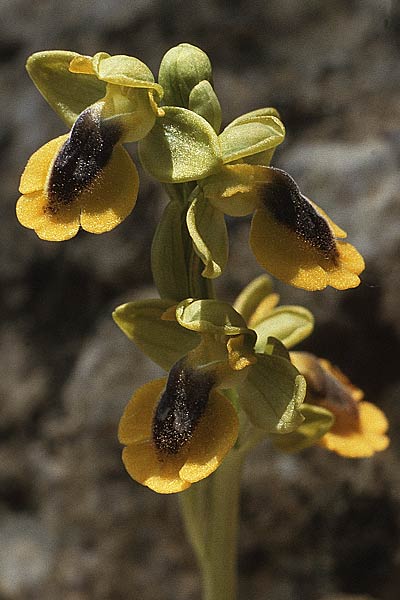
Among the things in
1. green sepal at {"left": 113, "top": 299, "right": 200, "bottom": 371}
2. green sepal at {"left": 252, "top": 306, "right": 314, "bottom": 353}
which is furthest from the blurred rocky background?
green sepal at {"left": 113, "top": 299, "right": 200, "bottom": 371}

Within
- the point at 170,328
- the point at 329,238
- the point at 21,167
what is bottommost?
the point at 21,167

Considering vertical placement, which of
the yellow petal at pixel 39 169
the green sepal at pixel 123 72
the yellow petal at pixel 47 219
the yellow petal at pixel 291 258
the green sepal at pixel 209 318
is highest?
the green sepal at pixel 123 72

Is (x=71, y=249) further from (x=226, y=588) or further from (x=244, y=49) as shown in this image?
(x=226, y=588)

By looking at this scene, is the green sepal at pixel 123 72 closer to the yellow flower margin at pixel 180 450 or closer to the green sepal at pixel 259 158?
the green sepal at pixel 259 158

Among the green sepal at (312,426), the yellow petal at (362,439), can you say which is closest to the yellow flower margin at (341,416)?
the yellow petal at (362,439)

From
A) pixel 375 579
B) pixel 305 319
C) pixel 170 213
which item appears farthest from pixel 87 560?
pixel 170 213

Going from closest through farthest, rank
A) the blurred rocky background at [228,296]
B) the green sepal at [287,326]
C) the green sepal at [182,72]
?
the green sepal at [182,72] → the green sepal at [287,326] → the blurred rocky background at [228,296]
